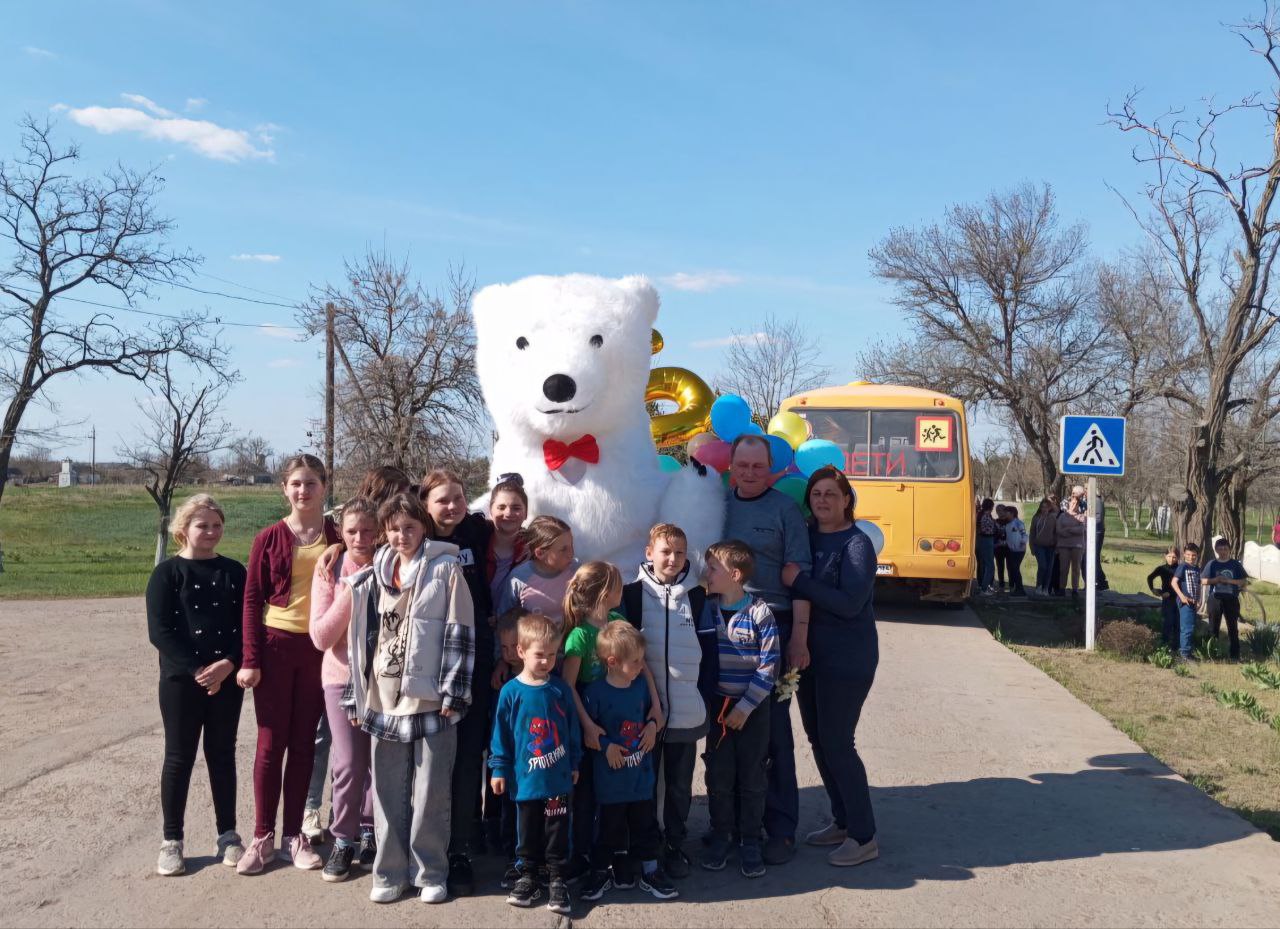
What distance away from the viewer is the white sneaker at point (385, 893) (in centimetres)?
371

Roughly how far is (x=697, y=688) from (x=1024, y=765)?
2923 millimetres

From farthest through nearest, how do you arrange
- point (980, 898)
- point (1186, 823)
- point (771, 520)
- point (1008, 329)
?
1. point (1008, 329)
2. point (1186, 823)
3. point (771, 520)
4. point (980, 898)

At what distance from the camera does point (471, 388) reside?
17.5m

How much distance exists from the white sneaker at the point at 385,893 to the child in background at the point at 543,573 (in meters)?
1.12

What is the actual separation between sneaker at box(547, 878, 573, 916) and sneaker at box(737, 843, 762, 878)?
2.55 ft

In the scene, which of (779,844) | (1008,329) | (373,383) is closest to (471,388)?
(373,383)

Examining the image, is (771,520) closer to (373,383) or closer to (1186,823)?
(1186,823)

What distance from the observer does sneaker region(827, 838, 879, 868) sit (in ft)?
13.7

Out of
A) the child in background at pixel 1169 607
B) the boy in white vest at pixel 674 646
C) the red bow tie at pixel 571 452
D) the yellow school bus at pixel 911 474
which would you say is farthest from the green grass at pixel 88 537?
the child in background at pixel 1169 607

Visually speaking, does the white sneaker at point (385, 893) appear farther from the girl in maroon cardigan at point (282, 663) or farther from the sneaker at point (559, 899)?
the sneaker at point (559, 899)

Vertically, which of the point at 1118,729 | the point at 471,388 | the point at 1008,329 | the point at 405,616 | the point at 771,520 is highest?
the point at 1008,329

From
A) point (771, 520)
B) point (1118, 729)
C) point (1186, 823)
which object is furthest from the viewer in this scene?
point (1118, 729)

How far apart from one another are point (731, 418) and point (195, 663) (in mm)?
2869

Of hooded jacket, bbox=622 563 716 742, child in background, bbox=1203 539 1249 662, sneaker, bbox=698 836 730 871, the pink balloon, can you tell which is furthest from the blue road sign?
hooded jacket, bbox=622 563 716 742
